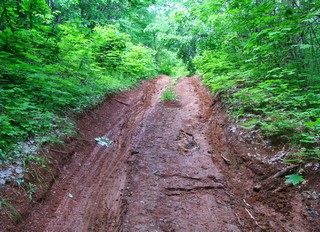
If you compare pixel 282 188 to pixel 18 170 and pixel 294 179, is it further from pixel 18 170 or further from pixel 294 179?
pixel 18 170

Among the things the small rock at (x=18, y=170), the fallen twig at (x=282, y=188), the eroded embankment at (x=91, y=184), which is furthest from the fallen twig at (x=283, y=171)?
the small rock at (x=18, y=170)

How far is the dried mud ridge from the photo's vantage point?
2.69 m

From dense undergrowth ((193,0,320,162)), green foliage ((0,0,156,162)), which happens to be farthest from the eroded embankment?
dense undergrowth ((193,0,320,162))

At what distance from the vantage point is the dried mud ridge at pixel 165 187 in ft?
8.84

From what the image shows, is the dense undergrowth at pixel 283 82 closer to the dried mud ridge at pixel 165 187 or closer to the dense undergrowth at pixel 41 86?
the dried mud ridge at pixel 165 187

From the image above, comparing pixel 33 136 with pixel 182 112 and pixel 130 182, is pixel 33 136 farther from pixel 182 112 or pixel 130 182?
pixel 182 112

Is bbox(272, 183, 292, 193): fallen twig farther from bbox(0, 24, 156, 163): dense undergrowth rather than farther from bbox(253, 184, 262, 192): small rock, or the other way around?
bbox(0, 24, 156, 163): dense undergrowth

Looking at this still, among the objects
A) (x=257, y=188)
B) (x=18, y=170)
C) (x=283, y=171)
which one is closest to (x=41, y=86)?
(x=18, y=170)

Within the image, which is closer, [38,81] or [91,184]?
[91,184]

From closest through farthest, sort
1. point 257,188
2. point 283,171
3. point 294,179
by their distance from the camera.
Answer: point 294,179
point 283,171
point 257,188

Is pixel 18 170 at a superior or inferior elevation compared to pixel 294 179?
superior

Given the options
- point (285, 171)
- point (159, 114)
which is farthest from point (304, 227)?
point (159, 114)

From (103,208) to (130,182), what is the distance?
0.62m

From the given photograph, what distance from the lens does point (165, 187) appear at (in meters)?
3.38
